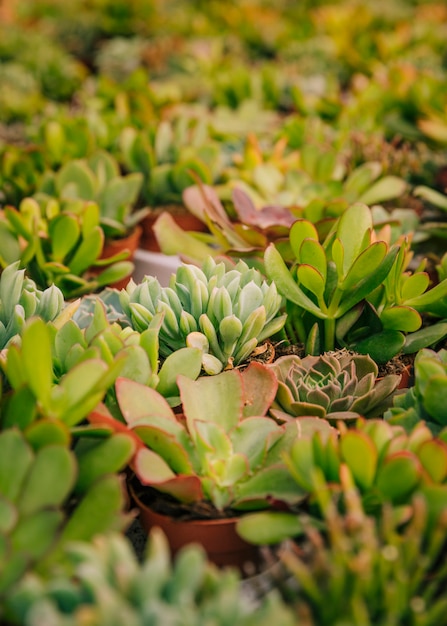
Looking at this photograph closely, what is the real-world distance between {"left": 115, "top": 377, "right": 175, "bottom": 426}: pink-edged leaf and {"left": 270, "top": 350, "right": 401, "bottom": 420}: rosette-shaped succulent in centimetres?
17

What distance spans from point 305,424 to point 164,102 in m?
1.70

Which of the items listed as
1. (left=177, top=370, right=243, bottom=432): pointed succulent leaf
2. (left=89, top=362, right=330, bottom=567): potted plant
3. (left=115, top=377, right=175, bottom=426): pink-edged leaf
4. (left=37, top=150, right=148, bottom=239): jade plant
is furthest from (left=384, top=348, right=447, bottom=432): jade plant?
(left=37, top=150, right=148, bottom=239): jade plant

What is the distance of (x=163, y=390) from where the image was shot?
1076 millimetres

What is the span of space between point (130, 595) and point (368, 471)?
1.00ft

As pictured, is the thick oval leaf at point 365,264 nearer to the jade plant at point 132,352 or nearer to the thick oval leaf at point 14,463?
the jade plant at point 132,352

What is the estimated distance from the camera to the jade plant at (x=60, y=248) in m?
1.38

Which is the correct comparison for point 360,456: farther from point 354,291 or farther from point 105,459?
point 354,291

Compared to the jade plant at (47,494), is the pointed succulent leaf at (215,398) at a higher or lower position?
lower

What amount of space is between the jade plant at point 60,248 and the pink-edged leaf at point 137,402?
48 centimetres

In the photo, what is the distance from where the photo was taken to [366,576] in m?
0.69

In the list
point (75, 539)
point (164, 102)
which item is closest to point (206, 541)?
point (75, 539)

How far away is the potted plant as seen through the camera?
886mm

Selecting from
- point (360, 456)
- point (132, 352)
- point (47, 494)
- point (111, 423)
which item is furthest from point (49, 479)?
point (360, 456)

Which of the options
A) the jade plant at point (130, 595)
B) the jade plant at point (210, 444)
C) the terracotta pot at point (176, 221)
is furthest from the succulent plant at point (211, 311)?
the terracotta pot at point (176, 221)
